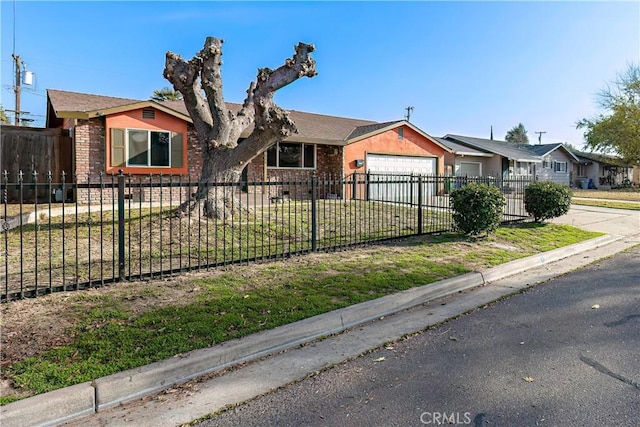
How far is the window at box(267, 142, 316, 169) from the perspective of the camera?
57.6ft

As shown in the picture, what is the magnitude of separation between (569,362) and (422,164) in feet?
61.6

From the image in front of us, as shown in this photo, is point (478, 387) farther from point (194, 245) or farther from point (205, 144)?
point (205, 144)

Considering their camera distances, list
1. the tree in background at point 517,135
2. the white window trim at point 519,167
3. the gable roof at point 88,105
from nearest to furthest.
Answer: the gable roof at point 88,105 < the white window trim at point 519,167 < the tree in background at point 517,135

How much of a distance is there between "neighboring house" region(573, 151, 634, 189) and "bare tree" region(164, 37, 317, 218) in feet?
130

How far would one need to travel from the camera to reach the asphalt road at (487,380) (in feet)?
9.35

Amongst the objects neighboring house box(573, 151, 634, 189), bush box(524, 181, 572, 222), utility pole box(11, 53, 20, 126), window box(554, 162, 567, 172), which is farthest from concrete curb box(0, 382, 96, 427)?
neighboring house box(573, 151, 634, 189)

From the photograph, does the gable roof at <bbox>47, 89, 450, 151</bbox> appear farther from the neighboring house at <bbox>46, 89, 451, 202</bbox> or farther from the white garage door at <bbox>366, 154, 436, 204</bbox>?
the white garage door at <bbox>366, 154, 436, 204</bbox>

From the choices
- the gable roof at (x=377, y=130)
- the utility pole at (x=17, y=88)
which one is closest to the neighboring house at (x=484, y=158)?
the gable roof at (x=377, y=130)

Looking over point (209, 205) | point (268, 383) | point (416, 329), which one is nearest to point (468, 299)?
point (416, 329)

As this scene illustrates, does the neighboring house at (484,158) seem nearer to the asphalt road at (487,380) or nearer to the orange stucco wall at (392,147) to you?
the orange stucco wall at (392,147)

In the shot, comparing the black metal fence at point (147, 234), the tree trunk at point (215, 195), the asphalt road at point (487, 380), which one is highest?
the tree trunk at point (215, 195)

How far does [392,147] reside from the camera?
20.4m

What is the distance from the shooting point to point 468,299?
5.66 m

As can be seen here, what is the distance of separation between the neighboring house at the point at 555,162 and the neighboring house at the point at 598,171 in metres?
1.63
